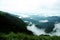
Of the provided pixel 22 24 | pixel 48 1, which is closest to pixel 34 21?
pixel 22 24

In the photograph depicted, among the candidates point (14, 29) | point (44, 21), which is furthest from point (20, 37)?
point (44, 21)

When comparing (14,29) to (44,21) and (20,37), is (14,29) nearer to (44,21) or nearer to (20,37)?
(20,37)

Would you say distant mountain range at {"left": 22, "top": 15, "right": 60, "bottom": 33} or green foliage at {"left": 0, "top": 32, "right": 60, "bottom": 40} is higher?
distant mountain range at {"left": 22, "top": 15, "right": 60, "bottom": 33}

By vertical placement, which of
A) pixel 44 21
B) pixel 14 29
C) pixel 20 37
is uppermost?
pixel 44 21

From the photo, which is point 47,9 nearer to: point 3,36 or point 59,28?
point 59,28

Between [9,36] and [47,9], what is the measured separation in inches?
30.5

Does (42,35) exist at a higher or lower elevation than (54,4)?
lower

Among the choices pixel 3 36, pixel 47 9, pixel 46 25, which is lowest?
pixel 3 36

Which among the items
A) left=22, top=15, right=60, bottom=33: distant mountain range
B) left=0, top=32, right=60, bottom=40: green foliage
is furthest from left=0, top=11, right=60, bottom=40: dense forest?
left=22, top=15, right=60, bottom=33: distant mountain range

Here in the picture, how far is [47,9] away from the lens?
9.44 feet

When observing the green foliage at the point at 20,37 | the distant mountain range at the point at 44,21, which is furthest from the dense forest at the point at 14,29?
the distant mountain range at the point at 44,21

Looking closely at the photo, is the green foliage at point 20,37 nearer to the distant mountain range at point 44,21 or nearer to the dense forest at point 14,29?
the dense forest at point 14,29

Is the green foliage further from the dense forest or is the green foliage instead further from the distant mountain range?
the distant mountain range

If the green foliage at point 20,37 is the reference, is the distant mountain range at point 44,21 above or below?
above
